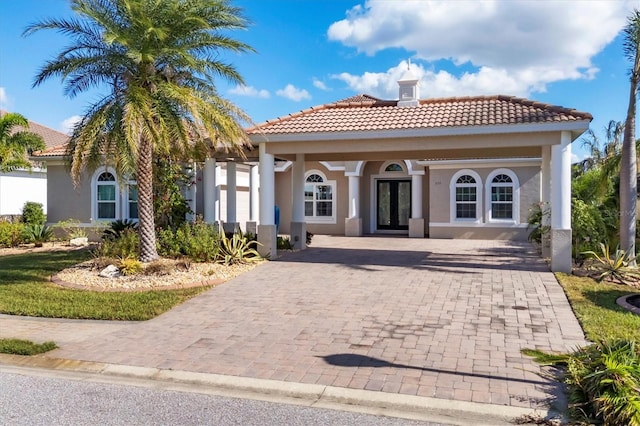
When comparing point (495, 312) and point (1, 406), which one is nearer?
point (1, 406)

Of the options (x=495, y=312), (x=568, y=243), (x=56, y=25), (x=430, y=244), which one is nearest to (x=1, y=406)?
(x=495, y=312)

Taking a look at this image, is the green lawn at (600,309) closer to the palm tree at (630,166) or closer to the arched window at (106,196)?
the palm tree at (630,166)

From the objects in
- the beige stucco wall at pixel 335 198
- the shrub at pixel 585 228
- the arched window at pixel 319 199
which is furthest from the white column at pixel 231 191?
the shrub at pixel 585 228

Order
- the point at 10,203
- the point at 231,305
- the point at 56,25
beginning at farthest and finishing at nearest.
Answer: the point at 10,203 → the point at 56,25 → the point at 231,305

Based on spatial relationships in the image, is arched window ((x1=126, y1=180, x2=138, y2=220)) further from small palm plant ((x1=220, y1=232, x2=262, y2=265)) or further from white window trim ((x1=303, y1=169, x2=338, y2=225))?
white window trim ((x1=303, y1=169, x2=338, y2=225))

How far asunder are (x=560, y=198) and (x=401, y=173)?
11936 millimetres

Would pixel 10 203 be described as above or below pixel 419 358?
above

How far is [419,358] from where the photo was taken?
6488 millimetres

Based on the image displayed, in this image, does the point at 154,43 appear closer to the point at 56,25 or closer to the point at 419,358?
Result: the point at 56,25

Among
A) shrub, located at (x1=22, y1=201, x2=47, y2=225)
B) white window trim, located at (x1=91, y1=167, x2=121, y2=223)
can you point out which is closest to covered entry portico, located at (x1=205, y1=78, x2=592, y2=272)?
white window trim, located at (x1=91, y1=167, x2=121, y2=223)

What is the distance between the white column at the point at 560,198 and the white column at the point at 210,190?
983 cm

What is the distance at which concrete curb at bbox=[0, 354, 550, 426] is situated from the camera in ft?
16.3

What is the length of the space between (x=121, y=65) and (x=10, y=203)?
1952cm

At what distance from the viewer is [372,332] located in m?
7.66
